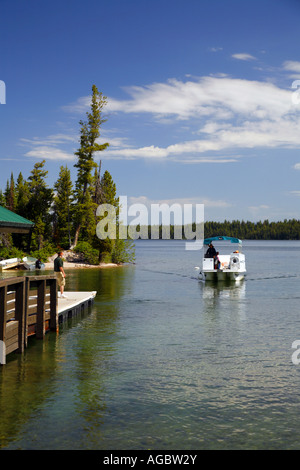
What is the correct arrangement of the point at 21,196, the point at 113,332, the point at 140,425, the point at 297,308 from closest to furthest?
the point at 140,425, the point at 113,332, the point at 297,308, the point at 21,196

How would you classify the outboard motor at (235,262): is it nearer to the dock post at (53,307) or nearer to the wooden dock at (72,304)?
the wooden dock at (72,304)

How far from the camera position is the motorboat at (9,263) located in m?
56.7

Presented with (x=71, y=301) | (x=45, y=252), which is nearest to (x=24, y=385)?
(x=71, y=301)

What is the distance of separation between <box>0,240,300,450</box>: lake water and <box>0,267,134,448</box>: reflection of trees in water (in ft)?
0.08

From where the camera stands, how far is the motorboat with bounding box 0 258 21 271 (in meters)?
56.7

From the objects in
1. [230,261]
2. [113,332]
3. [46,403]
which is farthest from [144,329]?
[230,261]

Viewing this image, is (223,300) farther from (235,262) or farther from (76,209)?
(76,209)

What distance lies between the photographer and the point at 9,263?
191 ft

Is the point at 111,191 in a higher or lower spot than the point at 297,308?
higher

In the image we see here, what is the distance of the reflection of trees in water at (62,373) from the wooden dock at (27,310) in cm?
40

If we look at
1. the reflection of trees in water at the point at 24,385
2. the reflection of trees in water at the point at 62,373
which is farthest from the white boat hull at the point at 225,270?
the reflection of trees in water at the point at 24,385

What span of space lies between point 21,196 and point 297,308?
56158 millimetres

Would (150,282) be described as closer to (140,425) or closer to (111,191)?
(111,191)

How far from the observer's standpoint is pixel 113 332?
60.6 feet
